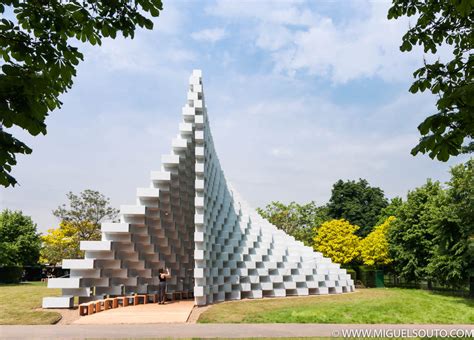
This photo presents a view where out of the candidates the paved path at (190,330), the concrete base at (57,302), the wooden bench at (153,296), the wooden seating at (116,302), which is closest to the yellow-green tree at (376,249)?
the wooden seating at (116,302)

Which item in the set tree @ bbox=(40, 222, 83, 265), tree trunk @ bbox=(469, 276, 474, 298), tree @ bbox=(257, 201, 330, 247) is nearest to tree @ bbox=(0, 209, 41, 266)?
tree @ bbox=(40, 222, 83, 265)

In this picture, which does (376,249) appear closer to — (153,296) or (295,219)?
(295,219)

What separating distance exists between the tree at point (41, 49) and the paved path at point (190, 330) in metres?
7.33

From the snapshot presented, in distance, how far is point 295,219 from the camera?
48969mm

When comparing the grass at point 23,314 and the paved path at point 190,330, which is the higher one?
the grass at point 23,314

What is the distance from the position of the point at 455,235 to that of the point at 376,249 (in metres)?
13.4

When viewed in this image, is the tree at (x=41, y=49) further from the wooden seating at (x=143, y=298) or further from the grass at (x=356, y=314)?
the wooden seating at (x=143, y=298)

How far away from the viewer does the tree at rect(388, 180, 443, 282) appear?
31.4m

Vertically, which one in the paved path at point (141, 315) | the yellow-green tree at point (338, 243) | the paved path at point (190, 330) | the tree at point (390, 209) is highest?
the tree at point (390, 209)

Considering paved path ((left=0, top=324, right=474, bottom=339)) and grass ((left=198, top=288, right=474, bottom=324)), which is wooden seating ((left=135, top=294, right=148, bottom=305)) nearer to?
grass ((left=198, top=288, right=474, bottom=324))

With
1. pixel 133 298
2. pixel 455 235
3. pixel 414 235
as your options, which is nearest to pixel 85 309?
pixel 133 298

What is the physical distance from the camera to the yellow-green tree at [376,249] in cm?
3744

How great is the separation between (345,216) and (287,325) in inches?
1916

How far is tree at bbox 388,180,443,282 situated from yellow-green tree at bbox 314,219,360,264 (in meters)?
7.03
